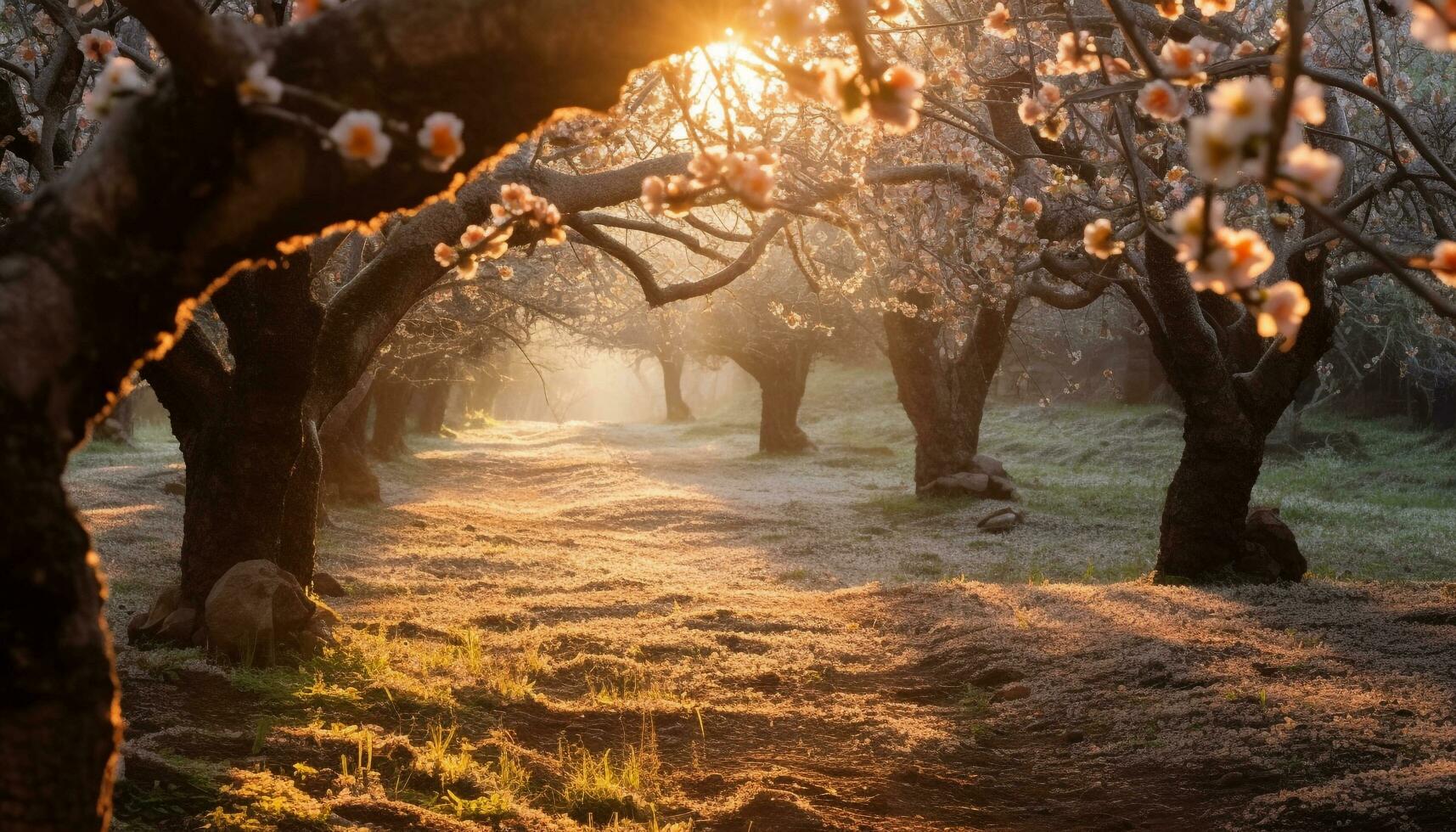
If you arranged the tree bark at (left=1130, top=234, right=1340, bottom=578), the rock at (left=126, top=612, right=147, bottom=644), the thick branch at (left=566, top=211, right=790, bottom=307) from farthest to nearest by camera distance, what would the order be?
the tree bark at (left=1130, top=234, right=1340, bottom=578)
the thick branch at (left=566, top=211, right=790, bottom=307)
the rock at (left=126, top=612, right=147, bottom=644)

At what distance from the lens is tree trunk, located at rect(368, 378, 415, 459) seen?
22.5 metres

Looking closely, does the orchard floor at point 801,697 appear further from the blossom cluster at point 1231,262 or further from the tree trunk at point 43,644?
A: the blossom cluster at point 1231,262

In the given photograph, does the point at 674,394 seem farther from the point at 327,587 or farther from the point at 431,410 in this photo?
the point at 327,587

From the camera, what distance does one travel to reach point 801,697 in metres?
6.68

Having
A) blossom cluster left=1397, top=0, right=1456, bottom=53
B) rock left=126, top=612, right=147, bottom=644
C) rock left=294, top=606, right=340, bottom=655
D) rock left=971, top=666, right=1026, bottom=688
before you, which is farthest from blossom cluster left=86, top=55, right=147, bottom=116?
rock left=971, top=666, right=1026, bottom=688

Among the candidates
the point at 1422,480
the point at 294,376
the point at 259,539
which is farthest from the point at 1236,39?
the point at 1422,480

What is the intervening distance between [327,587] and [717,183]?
7490mm

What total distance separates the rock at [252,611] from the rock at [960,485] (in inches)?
482

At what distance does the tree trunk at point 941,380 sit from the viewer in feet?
55.6

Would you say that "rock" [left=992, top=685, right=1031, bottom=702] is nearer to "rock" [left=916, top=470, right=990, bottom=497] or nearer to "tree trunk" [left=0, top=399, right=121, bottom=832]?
"tree trunk" [left=0, top=399, right=121, bottom=832]

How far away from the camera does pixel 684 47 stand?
267 cm

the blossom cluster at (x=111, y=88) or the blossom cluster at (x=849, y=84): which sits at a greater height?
Result: the blossom cluster at (x=849, y=84)

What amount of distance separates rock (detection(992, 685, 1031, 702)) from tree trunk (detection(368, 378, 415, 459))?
17878 millimetres

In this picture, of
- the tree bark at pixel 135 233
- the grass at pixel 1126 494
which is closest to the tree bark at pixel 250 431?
the tree bark at pixel 135 233
